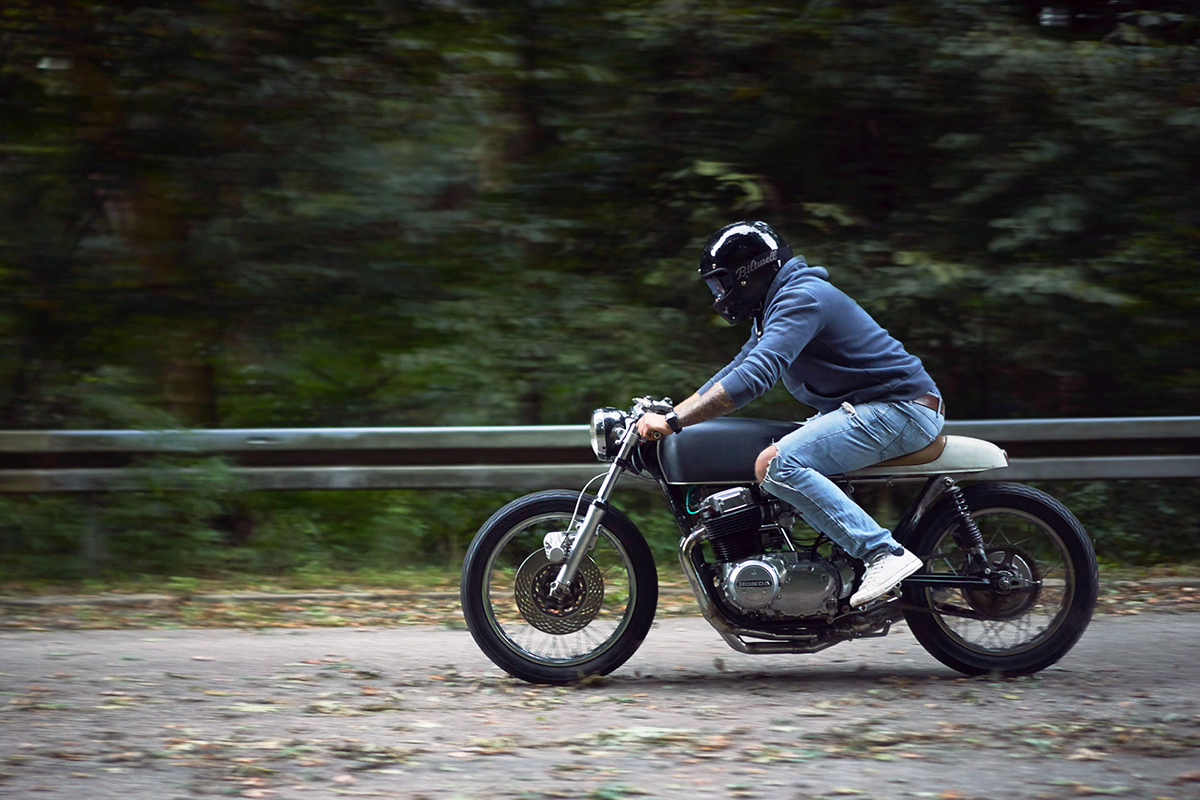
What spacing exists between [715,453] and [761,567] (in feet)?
1.70

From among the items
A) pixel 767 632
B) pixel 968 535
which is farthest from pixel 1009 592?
pixel 767 632

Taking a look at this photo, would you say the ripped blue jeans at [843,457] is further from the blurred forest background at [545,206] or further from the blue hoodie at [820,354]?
the blurred forest background at [545,206]

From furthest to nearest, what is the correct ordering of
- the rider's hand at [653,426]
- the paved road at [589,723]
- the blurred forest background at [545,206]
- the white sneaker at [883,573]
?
the blurred forest background at [545,206], the rider's hand at [653,426], the white sneaker at [883,573], the paved road at [589,723]

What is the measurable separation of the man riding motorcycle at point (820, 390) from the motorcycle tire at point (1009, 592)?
13.4 inches

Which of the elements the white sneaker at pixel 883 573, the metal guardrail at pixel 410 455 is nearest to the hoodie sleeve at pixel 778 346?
the white sneaker at pixel 883 573

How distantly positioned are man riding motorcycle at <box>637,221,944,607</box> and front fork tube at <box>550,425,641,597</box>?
0.16 meters

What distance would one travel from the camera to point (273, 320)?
933 cm

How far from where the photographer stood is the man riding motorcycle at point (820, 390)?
530cm

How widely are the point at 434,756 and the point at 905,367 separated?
2.56 metres

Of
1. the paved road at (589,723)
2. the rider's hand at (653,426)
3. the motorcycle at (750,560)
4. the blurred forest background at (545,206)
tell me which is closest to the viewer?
the paved road at (589,723)

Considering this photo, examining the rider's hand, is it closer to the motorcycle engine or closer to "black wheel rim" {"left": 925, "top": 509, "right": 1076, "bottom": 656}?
the motorcycle engine

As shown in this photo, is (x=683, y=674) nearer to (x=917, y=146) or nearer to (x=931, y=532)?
(x=931, y=532)

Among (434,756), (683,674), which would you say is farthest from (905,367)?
(434,756)

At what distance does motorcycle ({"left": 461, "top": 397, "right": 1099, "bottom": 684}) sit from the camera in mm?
5461
